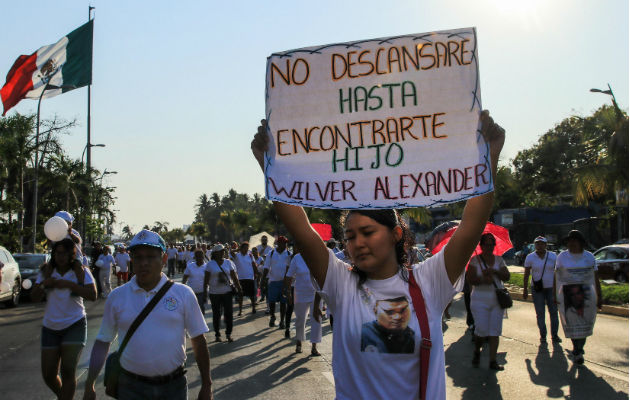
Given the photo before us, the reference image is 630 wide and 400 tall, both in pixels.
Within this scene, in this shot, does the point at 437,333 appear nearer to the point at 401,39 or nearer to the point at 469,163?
the point at 469,163

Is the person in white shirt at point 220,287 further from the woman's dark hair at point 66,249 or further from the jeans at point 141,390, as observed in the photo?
the jeans at point 141,390

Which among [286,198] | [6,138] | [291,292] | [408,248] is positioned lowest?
[291,292]

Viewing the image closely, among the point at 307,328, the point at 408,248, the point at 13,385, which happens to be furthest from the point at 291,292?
the point at 408,248

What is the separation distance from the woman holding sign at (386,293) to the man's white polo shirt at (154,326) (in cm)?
156

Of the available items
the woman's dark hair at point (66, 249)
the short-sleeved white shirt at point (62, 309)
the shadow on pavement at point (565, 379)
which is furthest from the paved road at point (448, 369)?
the woman's dark hair at point (66, 249)

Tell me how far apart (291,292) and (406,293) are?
358 inches

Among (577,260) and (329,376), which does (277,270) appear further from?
(577,260)

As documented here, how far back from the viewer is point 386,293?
2.71 m

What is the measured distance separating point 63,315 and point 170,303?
7.38 feet

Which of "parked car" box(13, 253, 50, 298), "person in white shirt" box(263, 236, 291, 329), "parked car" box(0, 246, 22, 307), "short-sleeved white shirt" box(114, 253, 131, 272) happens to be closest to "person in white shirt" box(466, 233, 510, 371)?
"person in white shirt" box(263, 236, 291, 329)

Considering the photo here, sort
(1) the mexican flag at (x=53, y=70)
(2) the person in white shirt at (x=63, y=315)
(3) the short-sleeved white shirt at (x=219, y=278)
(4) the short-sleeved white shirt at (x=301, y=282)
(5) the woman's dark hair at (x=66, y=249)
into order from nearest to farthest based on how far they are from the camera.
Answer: (2) the person in white shirt at (x=63, y=315)
(5) the woman's dark hair at (x=66, y=249)
(4) the short-sleeved white shirt at (x=301, y=282)
(3) the short-sleeved white shirt at (x=219, y=278)
(1) the mexican flag at (x=53, y=70)

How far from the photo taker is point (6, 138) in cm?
2903

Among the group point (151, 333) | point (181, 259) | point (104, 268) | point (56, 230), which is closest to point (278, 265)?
point (56, 230)

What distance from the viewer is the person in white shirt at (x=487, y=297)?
27.4ft
